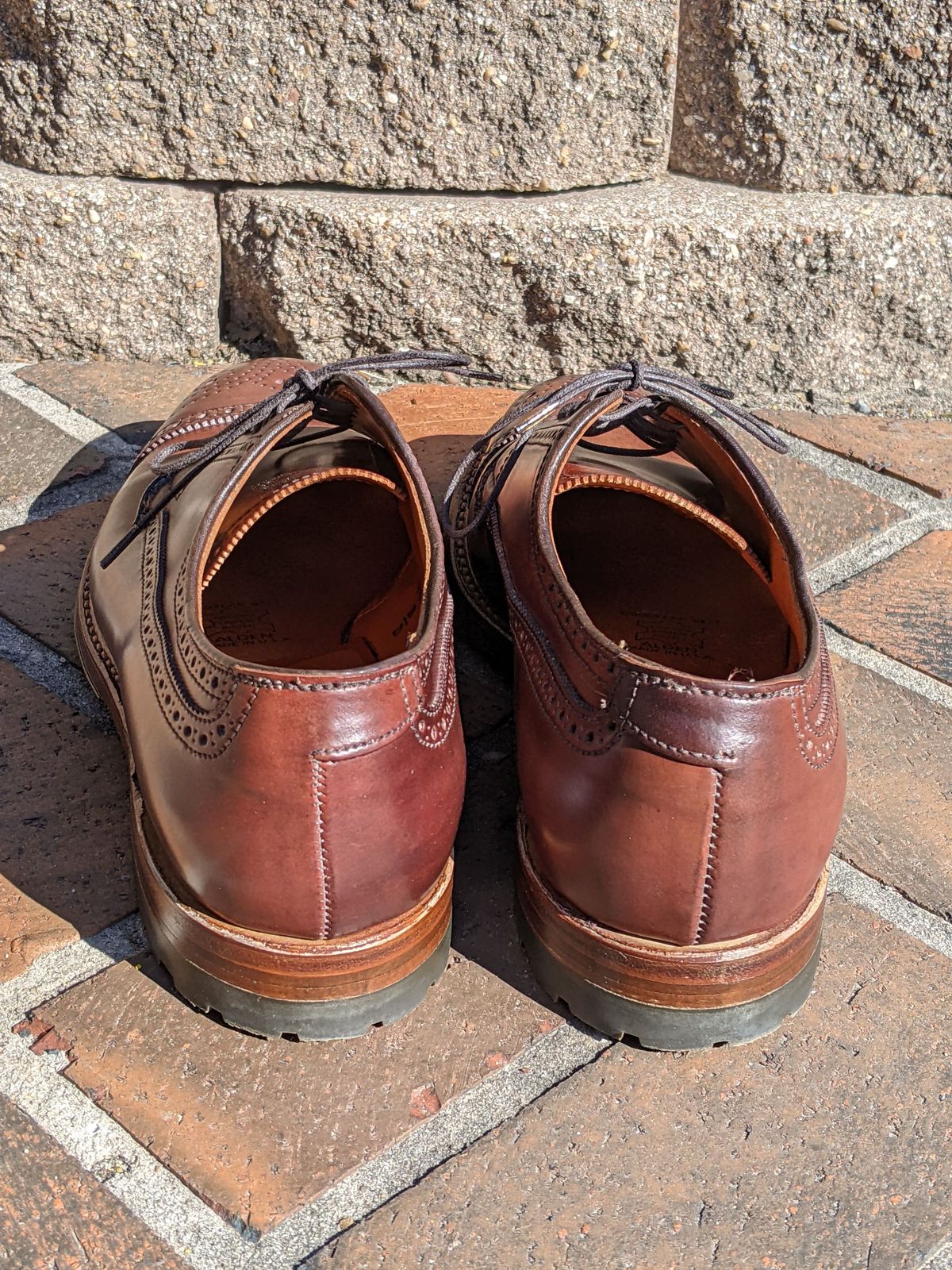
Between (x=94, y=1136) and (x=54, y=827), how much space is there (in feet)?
1.44

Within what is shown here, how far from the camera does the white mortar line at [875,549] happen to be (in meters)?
2.16

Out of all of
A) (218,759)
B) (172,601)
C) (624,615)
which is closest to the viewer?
(218,759)

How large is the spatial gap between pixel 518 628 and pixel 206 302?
1303 mm

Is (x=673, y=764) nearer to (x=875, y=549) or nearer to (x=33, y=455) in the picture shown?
(x=875, y=549)

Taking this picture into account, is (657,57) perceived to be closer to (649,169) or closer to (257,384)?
(649,169)

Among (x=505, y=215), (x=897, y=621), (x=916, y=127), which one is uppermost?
(x=916, y=127)

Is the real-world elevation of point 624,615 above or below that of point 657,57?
below

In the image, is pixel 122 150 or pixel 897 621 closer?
pixel 897 621

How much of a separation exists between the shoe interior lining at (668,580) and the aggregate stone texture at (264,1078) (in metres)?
0.54

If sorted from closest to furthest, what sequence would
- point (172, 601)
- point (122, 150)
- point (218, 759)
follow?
point (218, 759) → point (172, 601) → point (122, 150)

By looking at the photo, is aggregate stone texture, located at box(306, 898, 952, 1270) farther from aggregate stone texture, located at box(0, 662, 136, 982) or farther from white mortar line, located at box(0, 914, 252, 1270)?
aggregate stone texture, located at box(0, 662, 136, 982)

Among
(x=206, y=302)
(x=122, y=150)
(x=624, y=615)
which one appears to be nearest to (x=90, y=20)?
(x=122, y=150)

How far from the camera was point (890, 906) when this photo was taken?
1.55m

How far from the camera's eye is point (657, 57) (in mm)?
2283
